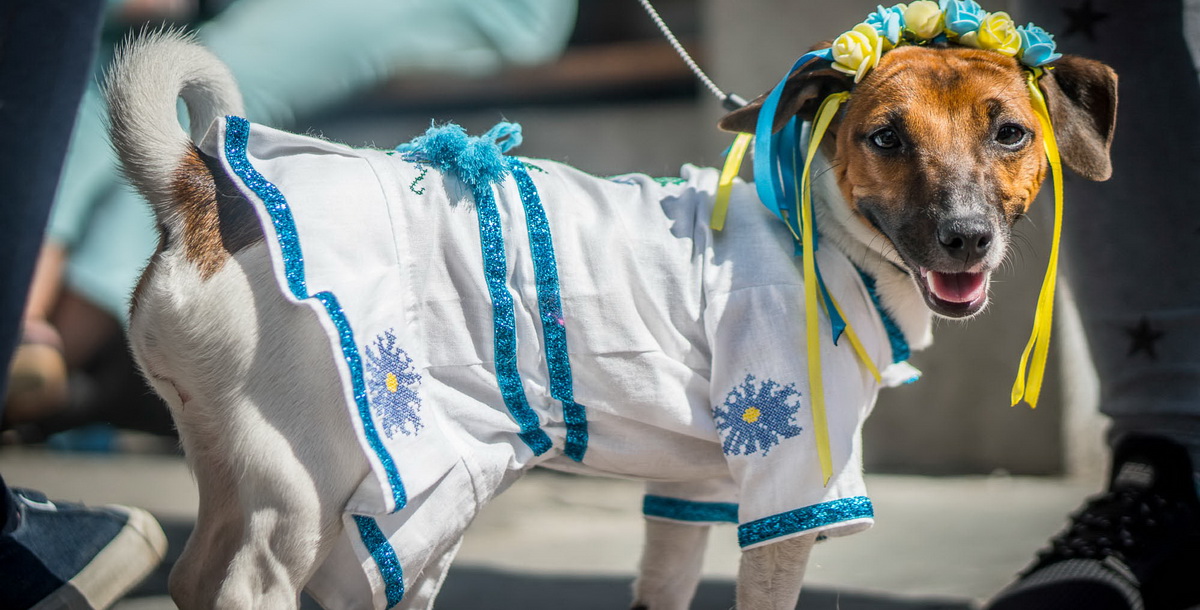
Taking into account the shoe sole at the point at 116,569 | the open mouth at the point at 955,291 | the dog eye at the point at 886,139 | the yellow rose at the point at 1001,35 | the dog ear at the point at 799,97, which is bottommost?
the shoe sole at the point at 116,569

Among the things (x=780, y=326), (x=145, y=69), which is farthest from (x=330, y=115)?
(x=780, y=326)

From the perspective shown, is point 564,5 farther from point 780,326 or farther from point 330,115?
point 780,326

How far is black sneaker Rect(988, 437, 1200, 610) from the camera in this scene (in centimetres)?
196

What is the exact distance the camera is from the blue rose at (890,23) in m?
1.95

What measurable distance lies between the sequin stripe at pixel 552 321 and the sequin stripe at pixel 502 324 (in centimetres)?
6

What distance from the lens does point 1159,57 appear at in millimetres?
2205

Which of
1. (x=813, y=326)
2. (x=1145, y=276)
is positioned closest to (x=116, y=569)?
(x=813, y=326)

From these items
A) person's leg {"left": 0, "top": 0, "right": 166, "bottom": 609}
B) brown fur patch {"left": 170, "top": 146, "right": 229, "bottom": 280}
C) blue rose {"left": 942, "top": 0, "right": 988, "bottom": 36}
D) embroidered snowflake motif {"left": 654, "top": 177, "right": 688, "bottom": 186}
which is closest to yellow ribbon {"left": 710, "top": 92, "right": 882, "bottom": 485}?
embroidered snowflake motif {"left": 654, "top": 177, "right": 688, "bottom": 186}

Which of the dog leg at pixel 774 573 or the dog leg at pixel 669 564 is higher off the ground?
the dog leg at pixel 774 573

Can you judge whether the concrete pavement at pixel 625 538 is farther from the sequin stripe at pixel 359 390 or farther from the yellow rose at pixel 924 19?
the yellow rose at pixel 924 19

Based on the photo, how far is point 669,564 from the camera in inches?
90.5

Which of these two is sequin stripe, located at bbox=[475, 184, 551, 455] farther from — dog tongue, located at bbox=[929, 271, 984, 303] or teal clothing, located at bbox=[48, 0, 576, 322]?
teal clothing, located at bbox=[48, 0, 576, 322]

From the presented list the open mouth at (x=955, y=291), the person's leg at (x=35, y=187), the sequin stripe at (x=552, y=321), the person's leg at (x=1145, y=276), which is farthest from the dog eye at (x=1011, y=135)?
the person's leg at (x=35, y=187)

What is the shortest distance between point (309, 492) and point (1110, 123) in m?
1.65
